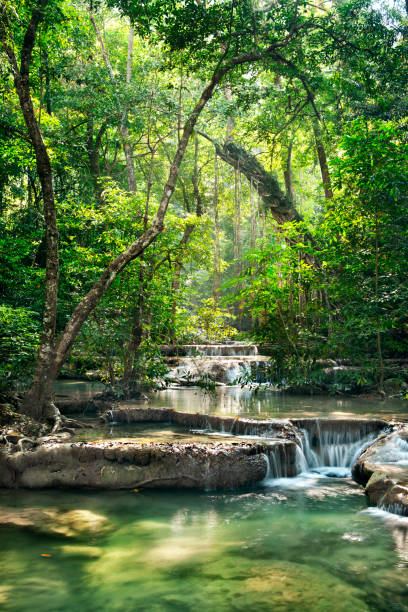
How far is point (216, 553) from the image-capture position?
13.9 ft

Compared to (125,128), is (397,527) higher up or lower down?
lower down

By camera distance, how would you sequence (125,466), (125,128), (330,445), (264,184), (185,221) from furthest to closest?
1. (264,184)
2. (125,128)
3. (185,221)
4. (330,445)
5. (125,466)

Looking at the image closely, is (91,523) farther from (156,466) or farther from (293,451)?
(293,451)

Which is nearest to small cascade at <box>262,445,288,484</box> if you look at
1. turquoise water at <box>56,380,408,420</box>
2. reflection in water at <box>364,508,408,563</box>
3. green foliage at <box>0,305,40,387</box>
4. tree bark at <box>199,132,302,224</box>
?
reflection in water at <box>364,508,408,563</box>

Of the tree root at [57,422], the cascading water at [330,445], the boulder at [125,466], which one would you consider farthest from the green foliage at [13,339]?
the cascading water at [330,445]

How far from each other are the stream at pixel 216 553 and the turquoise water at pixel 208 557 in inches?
0.4

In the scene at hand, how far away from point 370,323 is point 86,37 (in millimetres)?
13696

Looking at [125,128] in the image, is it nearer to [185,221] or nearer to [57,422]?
[185,221]

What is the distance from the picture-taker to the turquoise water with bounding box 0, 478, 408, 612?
3.39 metres

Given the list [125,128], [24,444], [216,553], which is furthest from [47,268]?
[125,128]

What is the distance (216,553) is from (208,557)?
0.12 metres

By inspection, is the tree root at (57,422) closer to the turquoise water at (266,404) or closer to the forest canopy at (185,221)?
the forest canopy at (185,221)

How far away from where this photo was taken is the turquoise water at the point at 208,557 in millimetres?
3387

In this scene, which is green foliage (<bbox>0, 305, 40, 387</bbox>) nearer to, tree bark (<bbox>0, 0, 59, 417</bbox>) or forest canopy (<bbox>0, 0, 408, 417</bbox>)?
forest canopy (<bbox>0, 0, 408, 417</bbox>)
